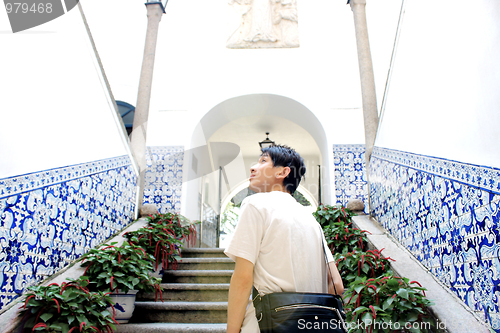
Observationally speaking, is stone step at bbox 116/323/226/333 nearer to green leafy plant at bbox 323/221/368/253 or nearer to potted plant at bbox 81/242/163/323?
potted plant at bbox 81/242/163/323

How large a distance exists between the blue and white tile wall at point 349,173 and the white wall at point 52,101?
291 centimetres

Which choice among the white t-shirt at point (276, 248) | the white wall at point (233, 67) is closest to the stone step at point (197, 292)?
the white t-shirt at point (276, 248)

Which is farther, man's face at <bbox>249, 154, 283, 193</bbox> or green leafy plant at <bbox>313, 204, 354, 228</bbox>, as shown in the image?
green leafy plant at <bbox>313, 204, 354, 228</bbox>

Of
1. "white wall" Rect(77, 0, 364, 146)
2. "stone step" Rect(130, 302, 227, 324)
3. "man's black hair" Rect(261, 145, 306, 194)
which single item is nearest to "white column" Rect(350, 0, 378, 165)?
"white wall" Rect(77, 0, 364, 146)

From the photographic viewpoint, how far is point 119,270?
2932 millimetres

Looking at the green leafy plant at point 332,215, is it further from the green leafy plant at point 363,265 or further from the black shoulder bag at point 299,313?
the black shoulder bag at point 299,313

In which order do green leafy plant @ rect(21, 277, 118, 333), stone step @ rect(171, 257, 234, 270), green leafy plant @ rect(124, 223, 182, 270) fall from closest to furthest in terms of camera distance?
green leafy plant @ rect(21, 277, 118, 333), green leafy plant @ rect(124, 223, 182, 270), stone step @ rect(171, 257, 234, 270)

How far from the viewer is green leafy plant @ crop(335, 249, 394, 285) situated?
285 cm

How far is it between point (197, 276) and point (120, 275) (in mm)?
1098

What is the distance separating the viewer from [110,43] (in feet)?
21.9

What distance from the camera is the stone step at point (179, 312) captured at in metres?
3.10

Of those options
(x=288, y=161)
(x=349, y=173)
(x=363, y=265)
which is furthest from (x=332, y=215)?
(x=288, y=161)

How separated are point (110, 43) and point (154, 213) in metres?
3.57

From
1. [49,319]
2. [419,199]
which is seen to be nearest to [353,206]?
[419,199]
